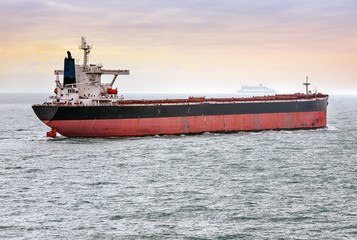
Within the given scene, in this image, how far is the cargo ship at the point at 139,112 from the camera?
4391cm

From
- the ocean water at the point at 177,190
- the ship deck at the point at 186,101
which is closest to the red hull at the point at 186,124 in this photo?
the ship deck at the point at 186,101

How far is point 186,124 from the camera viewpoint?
48.3m

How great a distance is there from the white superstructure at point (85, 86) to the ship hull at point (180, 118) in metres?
1.98

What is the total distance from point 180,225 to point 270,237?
382 cm

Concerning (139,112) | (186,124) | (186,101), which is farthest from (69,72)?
(186,124)

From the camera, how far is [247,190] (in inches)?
1012

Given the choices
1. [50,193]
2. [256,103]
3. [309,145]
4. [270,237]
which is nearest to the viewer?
[270,237]

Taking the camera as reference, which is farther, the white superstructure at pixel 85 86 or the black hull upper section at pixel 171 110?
the white superstructure at pixel 85 86

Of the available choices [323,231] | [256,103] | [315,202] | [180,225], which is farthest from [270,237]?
[256,103]

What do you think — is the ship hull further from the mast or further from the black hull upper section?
the mast

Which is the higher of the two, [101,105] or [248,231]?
[101,105]

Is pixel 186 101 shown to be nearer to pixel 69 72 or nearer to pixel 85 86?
pixel 85 86

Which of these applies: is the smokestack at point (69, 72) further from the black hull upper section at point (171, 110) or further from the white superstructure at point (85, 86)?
the black hull upper section at point (171, 110)

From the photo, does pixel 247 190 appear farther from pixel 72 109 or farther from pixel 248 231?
pixel 72 109
